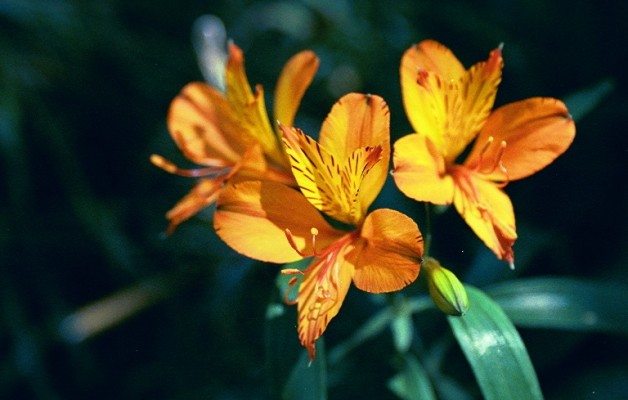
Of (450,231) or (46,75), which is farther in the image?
(46,75)

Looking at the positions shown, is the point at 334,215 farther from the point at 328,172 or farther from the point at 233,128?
the point at 233,128

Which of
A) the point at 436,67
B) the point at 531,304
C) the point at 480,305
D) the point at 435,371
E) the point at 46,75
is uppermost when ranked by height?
the point at 436,67

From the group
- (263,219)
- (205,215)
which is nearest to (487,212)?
(263,219)

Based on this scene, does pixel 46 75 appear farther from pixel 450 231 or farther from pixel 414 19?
pixel 450 231

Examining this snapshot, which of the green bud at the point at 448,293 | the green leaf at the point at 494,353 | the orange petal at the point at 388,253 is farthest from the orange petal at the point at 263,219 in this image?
the green leaf at the point at 494,353

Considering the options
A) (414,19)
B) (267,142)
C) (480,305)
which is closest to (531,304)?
(480,305)

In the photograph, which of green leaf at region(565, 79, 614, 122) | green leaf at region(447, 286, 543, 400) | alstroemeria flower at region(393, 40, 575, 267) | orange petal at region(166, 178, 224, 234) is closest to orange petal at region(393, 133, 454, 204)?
alstroemeria flower at region(393, 40, 575, 267)
